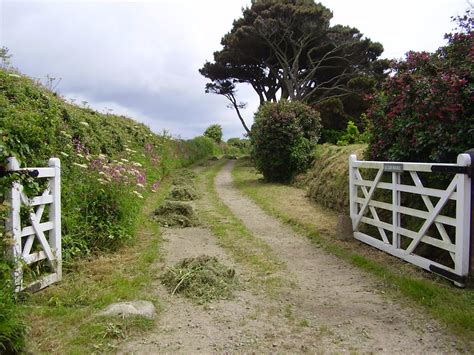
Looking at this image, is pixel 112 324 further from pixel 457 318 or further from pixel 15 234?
pixel 457 318

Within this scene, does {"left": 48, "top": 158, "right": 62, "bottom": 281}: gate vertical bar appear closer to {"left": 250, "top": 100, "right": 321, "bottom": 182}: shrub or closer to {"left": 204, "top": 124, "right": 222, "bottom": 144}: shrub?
{"left": 250, "top": 100, "right": 321, "bottom": 182}: shrub

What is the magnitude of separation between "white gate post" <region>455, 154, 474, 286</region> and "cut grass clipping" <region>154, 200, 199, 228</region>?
18.2 feet

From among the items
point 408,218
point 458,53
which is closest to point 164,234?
point 408,218

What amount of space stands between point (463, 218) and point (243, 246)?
3.66 m

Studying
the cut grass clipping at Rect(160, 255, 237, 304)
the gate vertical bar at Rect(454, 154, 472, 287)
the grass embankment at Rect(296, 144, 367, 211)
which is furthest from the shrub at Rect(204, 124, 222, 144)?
the gate vertical bar at Rect(454, 154, 472, 287)

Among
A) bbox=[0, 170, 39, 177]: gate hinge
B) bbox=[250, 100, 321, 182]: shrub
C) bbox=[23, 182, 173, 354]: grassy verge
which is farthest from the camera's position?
bbox=[250, 100, 321, 182]: shrub

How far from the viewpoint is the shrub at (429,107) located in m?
5.76

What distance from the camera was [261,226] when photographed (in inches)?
355

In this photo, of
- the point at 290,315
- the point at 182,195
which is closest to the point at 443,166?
the point at 290,315

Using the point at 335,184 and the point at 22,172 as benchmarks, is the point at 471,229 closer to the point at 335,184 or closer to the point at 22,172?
the point at 22,172

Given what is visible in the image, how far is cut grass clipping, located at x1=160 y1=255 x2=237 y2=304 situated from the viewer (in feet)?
15.7

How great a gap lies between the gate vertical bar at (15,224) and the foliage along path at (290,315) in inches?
61.5

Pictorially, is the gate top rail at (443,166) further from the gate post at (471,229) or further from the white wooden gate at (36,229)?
the white wooden gate at (36,229)

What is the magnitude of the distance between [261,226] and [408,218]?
332cm
